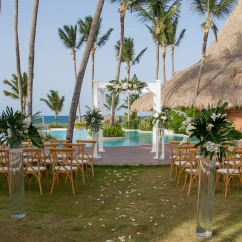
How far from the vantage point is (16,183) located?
173 inches

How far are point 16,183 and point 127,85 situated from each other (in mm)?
6031

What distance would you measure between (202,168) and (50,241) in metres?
1.73

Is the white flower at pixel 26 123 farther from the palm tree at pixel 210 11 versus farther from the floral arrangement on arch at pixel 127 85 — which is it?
the palm tree at pixel 210 11

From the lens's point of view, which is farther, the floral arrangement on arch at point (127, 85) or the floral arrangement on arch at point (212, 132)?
the floral arrangement on arch at point (127, 85)

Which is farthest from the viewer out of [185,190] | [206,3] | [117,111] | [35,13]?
[117,111]

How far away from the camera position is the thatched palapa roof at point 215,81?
1351cm

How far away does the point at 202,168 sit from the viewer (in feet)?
12.3

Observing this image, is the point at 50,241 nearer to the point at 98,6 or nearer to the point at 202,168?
the point at 202,168

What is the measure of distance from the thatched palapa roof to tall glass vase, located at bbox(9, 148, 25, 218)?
9877mm

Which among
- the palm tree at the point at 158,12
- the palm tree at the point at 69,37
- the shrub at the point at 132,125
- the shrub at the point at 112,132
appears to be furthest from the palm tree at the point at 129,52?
the shrub at the point at 112,132

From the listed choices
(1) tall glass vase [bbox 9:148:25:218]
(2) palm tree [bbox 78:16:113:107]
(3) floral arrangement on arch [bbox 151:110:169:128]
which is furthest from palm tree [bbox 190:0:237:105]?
(2) palm tree [bbox 78:16:113:107]

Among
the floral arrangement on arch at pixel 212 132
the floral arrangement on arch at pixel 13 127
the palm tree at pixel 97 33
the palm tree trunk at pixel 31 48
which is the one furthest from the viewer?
the palm tree at pixel 97 33

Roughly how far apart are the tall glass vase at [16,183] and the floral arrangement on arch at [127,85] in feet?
19.4

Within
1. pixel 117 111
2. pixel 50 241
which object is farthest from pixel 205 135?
pixel 117 111
